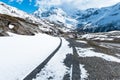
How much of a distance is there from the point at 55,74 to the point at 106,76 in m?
2.75

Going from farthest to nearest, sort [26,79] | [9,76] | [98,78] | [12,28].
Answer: [12,28]
[98,78]
[9,76]
[26,79]

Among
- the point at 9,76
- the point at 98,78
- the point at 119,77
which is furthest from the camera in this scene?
the point at 119,77

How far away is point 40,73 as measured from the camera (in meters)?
12.0

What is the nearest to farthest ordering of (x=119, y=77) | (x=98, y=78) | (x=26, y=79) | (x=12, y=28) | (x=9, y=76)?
(x=26, y=79) < (x=9, y=76) < (x=98, y=78) < (x=119, y=77) < (x=12, y=28)

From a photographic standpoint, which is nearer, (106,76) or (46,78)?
(46,78)

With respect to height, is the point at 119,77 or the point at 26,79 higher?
the point at 26,79

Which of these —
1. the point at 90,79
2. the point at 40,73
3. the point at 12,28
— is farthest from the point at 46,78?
the point at 12,28

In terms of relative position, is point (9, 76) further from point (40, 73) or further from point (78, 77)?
point (78, 77)

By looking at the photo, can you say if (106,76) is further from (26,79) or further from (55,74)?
(26,79)

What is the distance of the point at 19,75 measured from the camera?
37.2 ft

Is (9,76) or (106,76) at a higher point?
(9,76)

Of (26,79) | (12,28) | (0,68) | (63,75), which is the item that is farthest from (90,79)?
(12,28)

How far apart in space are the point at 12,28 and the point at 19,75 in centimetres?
4811

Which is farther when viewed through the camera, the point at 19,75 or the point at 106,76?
the point at 106,76
